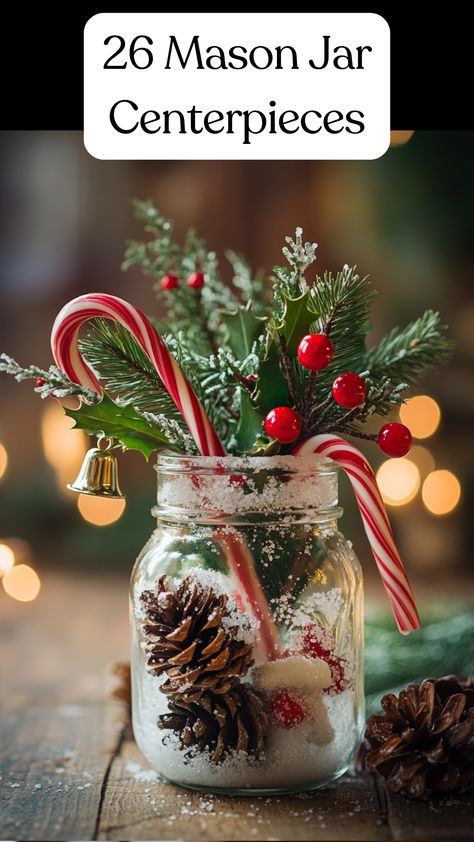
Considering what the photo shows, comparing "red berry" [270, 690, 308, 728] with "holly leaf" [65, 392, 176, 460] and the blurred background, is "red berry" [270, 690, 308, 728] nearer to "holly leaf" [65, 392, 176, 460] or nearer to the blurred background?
"holly leaf" [65, 392, 176, 460]

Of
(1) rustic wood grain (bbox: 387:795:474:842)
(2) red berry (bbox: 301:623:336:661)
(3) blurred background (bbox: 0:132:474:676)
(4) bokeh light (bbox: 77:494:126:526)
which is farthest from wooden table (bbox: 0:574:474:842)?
(3) blurred background (bbox: 0:132:474:676)

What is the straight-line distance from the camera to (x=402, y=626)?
720mm

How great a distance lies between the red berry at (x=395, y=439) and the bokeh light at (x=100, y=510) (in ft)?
4.76

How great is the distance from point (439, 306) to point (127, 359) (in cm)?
151

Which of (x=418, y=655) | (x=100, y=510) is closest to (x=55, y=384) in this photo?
(x=418, y=655)

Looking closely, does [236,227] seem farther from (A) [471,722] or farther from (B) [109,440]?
(A) [471,722]

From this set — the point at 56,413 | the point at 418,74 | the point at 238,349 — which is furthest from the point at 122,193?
the point at 238,349

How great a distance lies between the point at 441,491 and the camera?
212 centimetres

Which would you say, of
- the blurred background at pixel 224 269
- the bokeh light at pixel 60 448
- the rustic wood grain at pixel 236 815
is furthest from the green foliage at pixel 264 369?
the bokeh light at pixel 60 448

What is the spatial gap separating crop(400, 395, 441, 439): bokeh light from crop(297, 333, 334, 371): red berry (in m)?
1.44

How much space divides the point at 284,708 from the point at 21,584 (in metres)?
1.35

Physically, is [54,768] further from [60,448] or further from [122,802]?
[60,448]

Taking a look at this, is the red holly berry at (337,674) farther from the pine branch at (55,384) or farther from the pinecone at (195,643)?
the pine branch at (55,384)

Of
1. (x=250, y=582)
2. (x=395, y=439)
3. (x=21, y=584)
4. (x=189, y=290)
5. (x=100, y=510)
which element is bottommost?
(x=21, y=584)
